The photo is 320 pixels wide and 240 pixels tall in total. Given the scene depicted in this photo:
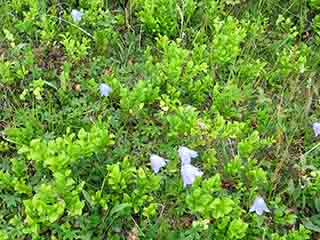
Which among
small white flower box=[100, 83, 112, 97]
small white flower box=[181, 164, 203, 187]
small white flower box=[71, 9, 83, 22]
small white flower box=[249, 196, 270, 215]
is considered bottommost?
small white flower box=[249, 196, 270, 215]

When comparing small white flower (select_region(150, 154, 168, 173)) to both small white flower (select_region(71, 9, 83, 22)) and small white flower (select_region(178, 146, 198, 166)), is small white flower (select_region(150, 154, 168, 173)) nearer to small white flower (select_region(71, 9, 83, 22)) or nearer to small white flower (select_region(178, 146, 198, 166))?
small white flower (select_region(178, 146, 198, 166))

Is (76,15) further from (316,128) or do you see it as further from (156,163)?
(316,128)

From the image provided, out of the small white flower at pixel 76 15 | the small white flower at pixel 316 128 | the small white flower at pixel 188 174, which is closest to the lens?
the small white flower at pixel 188 174

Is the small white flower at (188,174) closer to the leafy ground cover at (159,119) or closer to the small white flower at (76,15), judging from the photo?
the leafy ground cover at (159,119)

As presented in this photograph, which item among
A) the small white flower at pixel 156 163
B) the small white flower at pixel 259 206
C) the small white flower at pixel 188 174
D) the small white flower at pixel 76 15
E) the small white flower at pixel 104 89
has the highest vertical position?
the small white flower at pixel 76 15

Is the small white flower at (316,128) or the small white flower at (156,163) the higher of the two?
the small white flower at (316,128)

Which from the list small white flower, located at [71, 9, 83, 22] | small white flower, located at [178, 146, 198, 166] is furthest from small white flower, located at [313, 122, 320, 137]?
small white flower, located at [71, 9, 83, 22]

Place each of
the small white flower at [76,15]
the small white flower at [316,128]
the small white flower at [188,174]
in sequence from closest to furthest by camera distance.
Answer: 1. the small white flower at [188,174]
2. the small white flower at [316,128]
3. the small white flower at [76,15]

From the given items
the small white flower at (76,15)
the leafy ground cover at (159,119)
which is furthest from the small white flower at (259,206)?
the small white flower at (76,15)

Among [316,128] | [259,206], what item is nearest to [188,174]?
[259,206]
